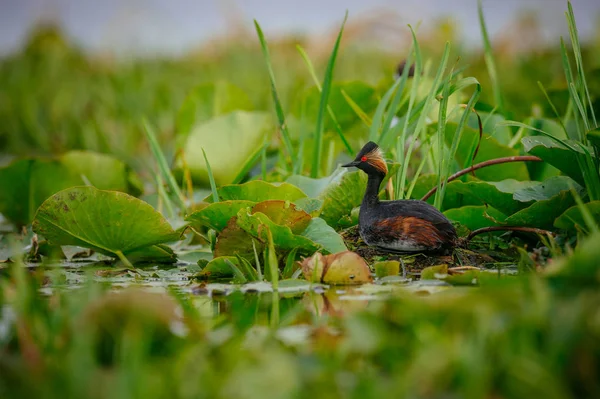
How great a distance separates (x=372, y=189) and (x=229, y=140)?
1.54 meters

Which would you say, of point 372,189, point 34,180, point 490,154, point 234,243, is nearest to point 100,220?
point 234,243

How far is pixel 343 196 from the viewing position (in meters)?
3.91

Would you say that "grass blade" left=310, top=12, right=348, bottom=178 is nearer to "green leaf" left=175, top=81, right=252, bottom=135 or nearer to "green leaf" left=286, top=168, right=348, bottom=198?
"green leaf" left=286, top=168, right=348, bottom=198

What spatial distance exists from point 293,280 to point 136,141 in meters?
5.61

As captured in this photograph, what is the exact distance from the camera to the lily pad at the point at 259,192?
3.61 metres

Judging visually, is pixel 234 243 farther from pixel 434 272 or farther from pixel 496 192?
pixel 496 192

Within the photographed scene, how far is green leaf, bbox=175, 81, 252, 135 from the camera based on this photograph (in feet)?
19.1

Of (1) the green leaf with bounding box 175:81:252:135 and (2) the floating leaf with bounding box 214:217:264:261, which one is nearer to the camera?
(2) the floating leaf with bounding box 214:217:264:261

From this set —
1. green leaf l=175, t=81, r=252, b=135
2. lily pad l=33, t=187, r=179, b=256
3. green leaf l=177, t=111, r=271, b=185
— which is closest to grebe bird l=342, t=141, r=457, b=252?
lily pad l=33, t=187, r=179, b=256

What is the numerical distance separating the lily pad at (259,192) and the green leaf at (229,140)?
1.29m

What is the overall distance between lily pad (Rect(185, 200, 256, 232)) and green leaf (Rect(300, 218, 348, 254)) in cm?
27

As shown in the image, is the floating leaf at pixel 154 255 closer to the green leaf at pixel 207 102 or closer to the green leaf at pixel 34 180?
the green leaf at pixel 34 180

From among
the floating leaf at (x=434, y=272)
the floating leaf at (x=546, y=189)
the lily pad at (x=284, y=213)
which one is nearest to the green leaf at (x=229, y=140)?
the lily pad at (x=284, y=213)

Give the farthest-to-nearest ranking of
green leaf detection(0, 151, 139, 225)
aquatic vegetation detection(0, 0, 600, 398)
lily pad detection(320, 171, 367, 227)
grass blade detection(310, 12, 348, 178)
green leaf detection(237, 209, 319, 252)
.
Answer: green leaf detection(0, 151, 139, 225)
grass blade detection(310, 12, 348, 178)
lily pad detection(320, 171, 367, 227)
green leaf detection(237, 209, 319, 252)
aquatic vegetation detection(0, 0, 600, 398)
